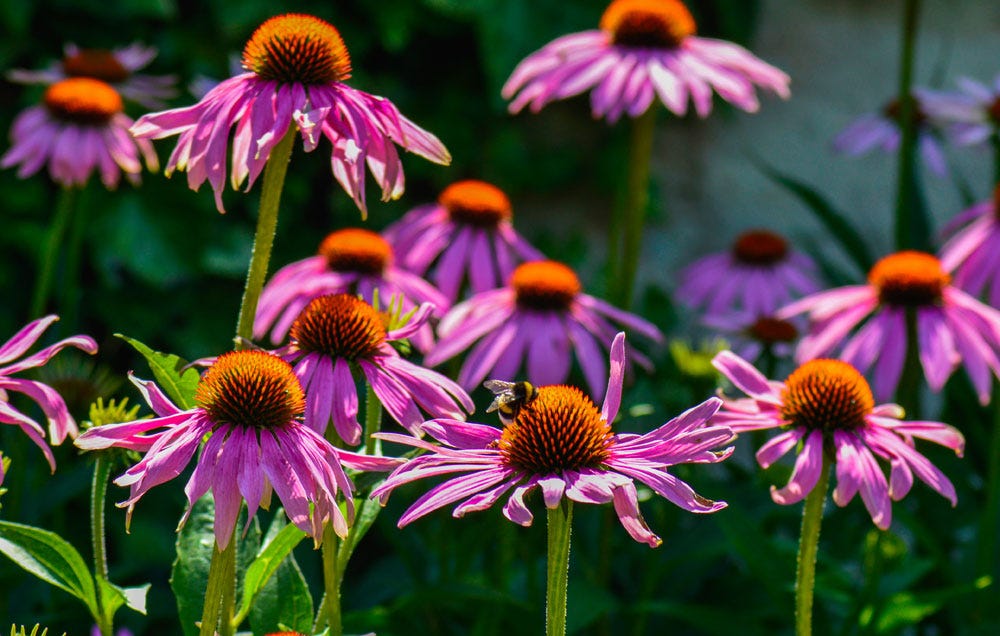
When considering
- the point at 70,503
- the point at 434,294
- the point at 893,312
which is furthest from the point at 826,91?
the point at 70,503

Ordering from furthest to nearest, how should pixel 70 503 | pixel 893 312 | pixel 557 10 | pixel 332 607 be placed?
pixel 557 10, pixel 70 503, pixel 893 312, pixel 332 607

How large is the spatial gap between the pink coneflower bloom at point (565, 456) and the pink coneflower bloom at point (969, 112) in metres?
1.51

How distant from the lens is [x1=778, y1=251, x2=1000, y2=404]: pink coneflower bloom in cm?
158

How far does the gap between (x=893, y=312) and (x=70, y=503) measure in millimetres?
1313

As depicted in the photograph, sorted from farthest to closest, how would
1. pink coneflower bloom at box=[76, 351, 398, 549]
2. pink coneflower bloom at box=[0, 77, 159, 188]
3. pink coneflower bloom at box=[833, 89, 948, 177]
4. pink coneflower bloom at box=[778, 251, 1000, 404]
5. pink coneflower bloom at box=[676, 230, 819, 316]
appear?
pink coneflower bloom at box=[833, 89, 948, 177]
pink coneflower bloom at box=[676, 230, 819, 316]
pink coneflower bloom at box=[0, 77, 159, 188]
pink coneflower bloom at box=[778, 251, 1000, 404]
pink coneflower bloom at box=[76, 351, 398, 549]

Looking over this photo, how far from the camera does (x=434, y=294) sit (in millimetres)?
1683

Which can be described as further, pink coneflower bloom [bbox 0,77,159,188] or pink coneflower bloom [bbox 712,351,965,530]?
pink coneflower bloom [bbox 0,77,159,188]

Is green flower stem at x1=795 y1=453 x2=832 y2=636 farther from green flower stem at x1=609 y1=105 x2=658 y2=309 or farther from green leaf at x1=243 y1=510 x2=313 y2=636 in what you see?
green flower stem at x1=609 y1=105 x2=658 y2=309

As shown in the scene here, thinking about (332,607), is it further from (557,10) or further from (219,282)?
(557,10)

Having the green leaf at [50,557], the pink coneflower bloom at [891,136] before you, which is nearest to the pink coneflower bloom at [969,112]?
the pink coneflower bloom at [891,136]

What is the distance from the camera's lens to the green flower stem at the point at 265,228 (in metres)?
1.02

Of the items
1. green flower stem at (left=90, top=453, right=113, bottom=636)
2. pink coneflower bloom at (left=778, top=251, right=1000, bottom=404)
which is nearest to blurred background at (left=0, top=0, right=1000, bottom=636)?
pink coneflower bloom at (left=778, top=251, right=1000, bottom=404)

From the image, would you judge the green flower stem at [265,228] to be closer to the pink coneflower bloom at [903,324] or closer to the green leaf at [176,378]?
the green leaf at [176,378]

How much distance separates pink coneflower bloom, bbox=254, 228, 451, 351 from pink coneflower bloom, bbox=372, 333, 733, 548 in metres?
0.66
